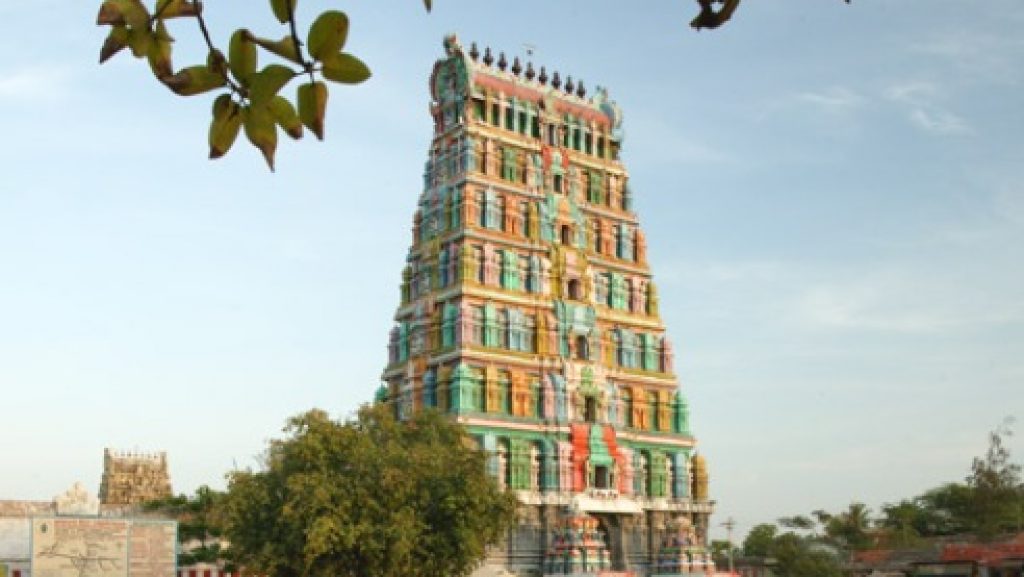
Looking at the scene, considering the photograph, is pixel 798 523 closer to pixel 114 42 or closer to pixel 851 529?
pixel 851 529

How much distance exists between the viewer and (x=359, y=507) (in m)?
33.8

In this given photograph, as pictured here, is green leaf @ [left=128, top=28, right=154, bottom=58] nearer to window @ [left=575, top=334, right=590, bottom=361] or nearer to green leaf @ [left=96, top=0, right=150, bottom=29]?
green leaf @ [left=96, top=0, right=150, bottom=29]

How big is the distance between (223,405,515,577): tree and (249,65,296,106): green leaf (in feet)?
100

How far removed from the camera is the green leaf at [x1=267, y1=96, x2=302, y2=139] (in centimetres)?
277

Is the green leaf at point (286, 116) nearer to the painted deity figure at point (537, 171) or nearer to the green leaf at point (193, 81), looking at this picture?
the green leaf at point (193, 81)

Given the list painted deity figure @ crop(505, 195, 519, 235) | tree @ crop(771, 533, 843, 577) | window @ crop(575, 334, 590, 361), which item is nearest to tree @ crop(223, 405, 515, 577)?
window @ crop(575, 334, 590, 361)

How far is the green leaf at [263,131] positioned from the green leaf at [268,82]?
71 millimetres

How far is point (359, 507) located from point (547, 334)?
14.7 m

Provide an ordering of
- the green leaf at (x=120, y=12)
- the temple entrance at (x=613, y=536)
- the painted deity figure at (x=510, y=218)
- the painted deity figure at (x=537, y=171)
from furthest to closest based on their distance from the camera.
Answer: the painted deity figure at (x=537, y=171) < the painted deity figure at (x=510, y=218) < the temple entrance at (x=613, y=536) < the green leaf at (x=120, y=12)

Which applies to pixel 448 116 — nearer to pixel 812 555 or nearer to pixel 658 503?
pixel 658 503

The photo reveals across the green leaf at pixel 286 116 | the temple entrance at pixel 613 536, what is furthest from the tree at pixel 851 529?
the green leaf at pixel 286 116

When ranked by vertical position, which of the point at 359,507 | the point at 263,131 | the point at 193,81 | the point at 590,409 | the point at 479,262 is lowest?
the point at 359,507

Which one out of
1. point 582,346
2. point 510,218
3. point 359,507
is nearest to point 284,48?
point 359,507

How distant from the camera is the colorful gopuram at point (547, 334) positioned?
44594 millimetres
